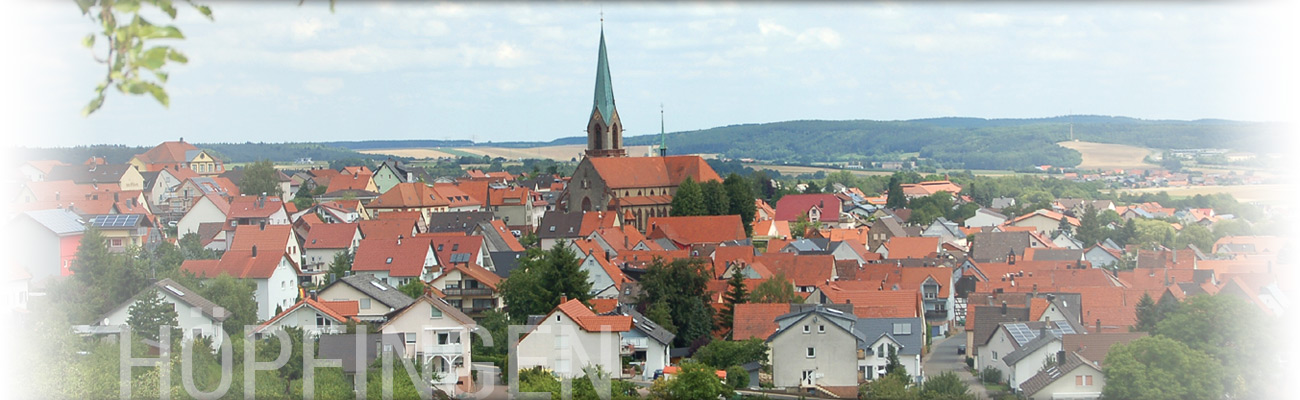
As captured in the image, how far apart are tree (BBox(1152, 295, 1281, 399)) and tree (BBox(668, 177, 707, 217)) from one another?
2572cm

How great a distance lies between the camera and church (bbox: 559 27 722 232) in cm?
4919

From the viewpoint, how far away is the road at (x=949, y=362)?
843 inches

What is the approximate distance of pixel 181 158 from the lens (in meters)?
65.4

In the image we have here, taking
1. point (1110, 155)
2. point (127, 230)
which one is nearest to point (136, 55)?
point (127, 230)

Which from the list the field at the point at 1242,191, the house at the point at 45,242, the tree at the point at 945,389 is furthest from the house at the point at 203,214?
the field at the point at 1242,191

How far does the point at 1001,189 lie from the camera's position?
286 ft

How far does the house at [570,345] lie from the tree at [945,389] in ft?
16.1

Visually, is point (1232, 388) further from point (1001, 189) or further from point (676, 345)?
point (1001, 189)

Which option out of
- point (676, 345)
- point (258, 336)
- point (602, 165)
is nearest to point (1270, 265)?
point (676, 345)

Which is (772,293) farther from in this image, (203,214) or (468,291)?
(203,214)

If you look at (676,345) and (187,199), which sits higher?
(187,199)

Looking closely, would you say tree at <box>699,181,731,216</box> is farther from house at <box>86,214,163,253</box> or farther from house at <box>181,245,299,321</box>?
house at <box>181,245,299,321</box>

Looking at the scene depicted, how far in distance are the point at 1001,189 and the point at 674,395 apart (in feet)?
241

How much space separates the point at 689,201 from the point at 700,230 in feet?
11.4
